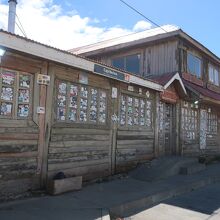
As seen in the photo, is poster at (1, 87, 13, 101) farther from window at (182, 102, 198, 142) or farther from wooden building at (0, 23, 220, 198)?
window at (182, 102, 198, 142)

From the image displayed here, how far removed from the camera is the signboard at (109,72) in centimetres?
933

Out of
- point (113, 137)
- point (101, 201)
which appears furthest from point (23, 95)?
point (113, 137)

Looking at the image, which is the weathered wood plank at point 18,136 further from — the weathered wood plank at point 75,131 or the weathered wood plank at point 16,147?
the weathered wood plank at point 75,131

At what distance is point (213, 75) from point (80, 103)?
12.8 m

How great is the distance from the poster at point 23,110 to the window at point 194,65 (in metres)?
10.8

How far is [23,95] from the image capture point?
764 cm

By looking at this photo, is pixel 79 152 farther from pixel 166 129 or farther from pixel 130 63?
pixel 130 63

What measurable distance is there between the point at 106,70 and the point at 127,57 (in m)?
7.85

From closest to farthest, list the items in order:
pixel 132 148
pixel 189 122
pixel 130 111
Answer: pixel 130 111 → pixel 132 148 → pixel 189 122

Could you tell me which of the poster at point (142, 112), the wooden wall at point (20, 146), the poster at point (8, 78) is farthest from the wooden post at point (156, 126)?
the poster at point (8, 78)

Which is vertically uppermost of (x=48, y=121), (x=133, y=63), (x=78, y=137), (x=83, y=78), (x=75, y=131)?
(x=133, y=63)

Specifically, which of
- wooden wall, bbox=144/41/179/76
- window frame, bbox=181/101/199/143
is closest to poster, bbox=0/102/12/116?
window frame, bbox=181/101/199/143

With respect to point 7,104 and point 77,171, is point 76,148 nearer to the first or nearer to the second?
point 77,171

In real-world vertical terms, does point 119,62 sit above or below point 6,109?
above
